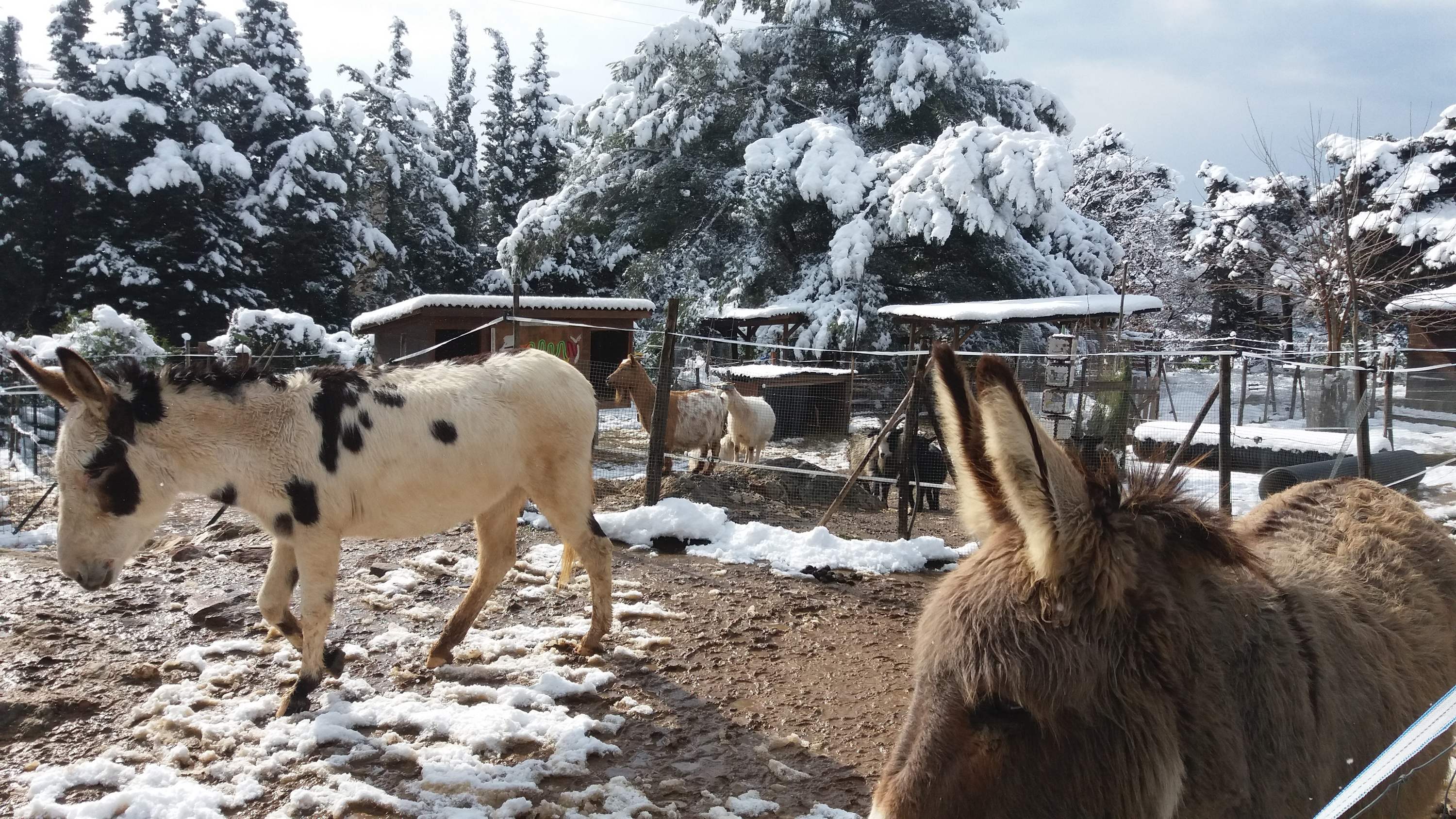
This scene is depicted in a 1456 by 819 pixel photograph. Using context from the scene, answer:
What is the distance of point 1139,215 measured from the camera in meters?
34.9

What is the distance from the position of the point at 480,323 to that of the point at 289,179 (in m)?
11.2

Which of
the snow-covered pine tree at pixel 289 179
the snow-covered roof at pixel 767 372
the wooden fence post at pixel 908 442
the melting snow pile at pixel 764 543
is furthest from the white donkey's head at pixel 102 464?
the snow-covered pine tree at pixel 289 179

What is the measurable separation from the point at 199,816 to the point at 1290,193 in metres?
19.4

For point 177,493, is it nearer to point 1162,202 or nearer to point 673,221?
point 673,221

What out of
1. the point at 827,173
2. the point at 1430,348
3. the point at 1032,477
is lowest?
the point at 1032,477

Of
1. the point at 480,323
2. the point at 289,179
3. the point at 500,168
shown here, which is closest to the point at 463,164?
the point at 500,168

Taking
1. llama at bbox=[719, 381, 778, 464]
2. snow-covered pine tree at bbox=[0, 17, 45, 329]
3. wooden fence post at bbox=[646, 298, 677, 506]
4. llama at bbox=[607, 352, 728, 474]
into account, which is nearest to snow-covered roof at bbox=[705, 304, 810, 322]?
llama at bbox=[719, 381, 778, 464]

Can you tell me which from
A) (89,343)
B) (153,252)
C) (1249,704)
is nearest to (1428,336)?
(1249,704)

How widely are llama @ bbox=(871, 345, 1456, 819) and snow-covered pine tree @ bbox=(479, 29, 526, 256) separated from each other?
119ft

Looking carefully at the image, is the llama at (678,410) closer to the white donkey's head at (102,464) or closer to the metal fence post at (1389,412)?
the white donkey's head at (102,464)

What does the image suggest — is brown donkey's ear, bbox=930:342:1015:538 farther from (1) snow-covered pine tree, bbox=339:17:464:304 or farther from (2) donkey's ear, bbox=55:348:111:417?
(1) snow-covered pine tree, bbox=339:17:464:304

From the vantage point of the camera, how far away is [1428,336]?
19.5 metres

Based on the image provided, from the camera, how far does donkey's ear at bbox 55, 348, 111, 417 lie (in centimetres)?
373

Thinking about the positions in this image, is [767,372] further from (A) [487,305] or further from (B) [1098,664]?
(B) [1098,664]
